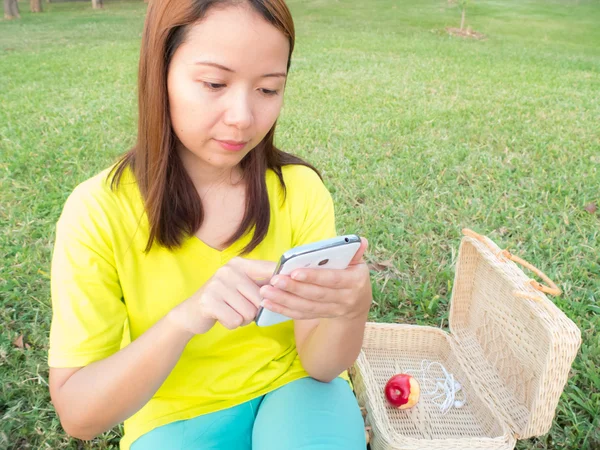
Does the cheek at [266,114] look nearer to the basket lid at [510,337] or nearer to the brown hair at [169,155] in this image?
the brown hair at [169,155]

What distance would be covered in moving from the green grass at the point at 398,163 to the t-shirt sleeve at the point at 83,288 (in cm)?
75

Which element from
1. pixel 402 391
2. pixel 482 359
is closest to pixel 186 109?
pixel 402 391

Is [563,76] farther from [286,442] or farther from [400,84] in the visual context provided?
[286,442]

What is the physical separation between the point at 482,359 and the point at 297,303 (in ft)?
4.19

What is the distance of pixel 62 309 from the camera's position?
124cm

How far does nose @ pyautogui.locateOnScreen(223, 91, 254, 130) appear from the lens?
1.22 m

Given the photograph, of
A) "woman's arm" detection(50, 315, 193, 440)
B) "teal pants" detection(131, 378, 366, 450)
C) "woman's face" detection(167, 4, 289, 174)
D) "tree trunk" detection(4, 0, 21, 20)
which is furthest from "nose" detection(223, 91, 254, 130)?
"tree trunk" detection(4, 0, 21, 20)

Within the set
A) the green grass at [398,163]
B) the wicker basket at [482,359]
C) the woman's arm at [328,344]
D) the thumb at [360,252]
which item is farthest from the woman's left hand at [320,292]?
the green grass at [398,163]

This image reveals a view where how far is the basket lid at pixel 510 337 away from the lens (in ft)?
5.15

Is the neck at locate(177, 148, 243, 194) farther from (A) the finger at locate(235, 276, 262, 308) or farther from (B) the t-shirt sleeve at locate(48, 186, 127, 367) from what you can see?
(A) the finger at locate(235, 276, 262, 308)

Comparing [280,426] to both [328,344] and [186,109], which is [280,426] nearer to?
[328,344]

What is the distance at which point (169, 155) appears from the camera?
1351 millimetres

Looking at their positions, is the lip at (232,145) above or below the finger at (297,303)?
above

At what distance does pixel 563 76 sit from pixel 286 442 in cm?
728
